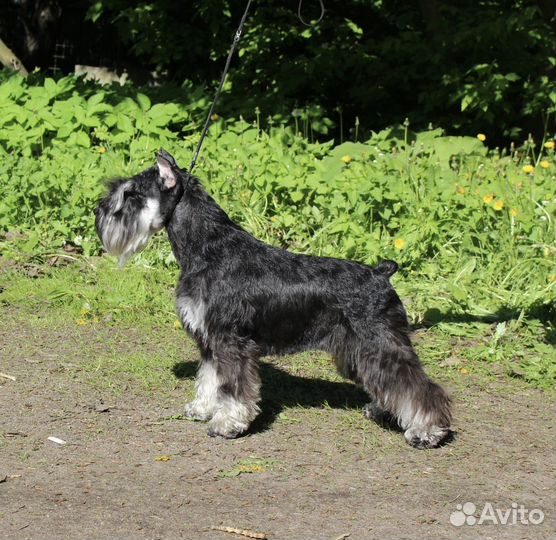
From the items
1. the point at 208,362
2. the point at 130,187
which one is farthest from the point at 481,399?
the point at 130,187

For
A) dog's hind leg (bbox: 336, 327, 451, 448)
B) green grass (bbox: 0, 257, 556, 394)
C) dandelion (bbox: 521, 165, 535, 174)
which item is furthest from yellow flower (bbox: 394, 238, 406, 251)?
dog's hind leg (bbox: 336, 327, 451, 448)

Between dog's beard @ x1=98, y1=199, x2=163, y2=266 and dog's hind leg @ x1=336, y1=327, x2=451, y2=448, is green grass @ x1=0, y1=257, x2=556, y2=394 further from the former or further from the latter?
dog's beard @ x1=98, y1=199, x2=163, y2=266

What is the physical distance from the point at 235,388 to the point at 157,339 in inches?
77.7

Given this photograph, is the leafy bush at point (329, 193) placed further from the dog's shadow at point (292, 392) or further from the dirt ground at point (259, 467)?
the dirt ground at point (259, 467)

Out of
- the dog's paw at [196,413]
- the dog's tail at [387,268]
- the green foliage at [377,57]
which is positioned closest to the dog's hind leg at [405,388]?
the dog's tail at [387,268]

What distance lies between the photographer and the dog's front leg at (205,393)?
5.55 metres

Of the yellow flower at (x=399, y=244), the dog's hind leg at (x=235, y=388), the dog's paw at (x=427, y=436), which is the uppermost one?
the yellow flower at (x=399, y=244)

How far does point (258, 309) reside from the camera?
17.9 feet

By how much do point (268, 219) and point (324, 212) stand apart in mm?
555

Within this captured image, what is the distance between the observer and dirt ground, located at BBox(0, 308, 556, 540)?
439 cm

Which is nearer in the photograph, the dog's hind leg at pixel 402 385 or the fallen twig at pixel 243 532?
the fallen twig at pixel 243 532

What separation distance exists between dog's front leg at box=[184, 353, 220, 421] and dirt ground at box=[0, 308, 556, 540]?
0.10 meters

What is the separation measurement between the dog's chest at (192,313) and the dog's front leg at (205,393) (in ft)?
0.77

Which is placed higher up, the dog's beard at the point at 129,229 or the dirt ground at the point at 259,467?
the dog's beard at the point at 129,229
